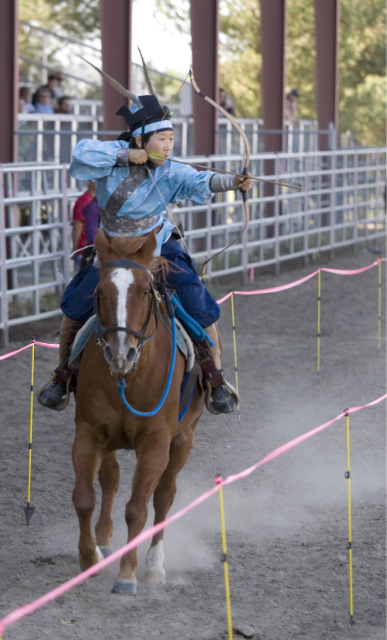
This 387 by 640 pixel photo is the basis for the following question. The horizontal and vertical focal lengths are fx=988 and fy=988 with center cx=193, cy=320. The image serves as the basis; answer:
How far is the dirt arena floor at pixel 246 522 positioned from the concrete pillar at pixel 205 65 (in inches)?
275

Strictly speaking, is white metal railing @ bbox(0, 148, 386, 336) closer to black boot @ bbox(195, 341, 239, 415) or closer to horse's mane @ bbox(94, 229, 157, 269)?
black boot @ bbox(195, 341, 239, 415)

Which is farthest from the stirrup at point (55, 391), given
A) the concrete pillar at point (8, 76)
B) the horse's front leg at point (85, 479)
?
the concrete pillar at point (8, 76)

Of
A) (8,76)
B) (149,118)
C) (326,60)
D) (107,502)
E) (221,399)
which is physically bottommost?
(107,502)

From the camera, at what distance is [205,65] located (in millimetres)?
16812

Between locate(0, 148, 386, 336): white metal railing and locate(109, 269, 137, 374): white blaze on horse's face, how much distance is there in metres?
6.28

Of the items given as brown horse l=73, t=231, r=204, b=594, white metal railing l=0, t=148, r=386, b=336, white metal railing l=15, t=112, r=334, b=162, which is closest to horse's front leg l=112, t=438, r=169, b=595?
brown horse l=73, t=231, r=204, b=594

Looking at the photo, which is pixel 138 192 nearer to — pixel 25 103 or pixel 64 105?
pixel 25 103

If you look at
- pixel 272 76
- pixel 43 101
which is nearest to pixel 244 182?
pixel 43 101

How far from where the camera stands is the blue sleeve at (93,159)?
5332 millimetres

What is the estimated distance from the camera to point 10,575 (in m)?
5.23

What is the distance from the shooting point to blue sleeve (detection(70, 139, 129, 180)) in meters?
5.33

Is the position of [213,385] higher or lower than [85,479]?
higher

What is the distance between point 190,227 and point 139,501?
1113 centimetres

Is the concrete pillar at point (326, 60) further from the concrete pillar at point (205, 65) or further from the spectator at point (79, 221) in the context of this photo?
the spectator at point (79, 221)
